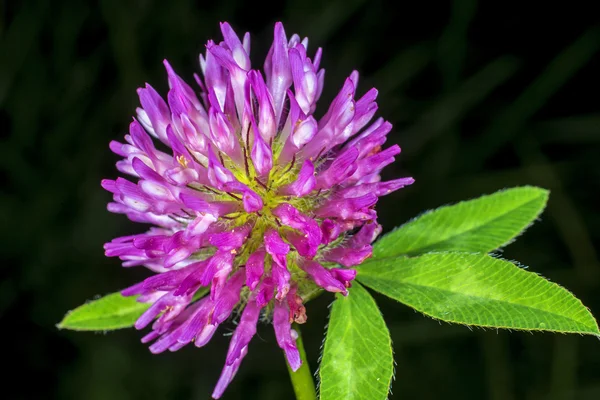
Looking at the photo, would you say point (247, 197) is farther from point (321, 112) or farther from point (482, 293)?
point (321, 112)

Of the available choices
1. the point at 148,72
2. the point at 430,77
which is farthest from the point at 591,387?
the point at 148,72

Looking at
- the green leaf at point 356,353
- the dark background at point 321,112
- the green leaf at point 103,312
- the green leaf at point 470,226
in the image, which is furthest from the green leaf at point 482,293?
the dark background at point 321,112

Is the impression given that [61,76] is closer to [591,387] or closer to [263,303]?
[263,303]

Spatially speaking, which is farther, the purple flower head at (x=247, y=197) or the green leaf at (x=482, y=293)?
the purple flower head at (x=247, y=197)

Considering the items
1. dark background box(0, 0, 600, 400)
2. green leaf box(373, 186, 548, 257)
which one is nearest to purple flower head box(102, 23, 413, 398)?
green leaf box(373, 186, 548, 257)

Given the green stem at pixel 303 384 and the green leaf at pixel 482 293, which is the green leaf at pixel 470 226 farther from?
the green stem at pixel 303 384

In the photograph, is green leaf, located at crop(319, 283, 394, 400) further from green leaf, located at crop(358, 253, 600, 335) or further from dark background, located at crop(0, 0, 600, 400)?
dark background, located at crop(0, 0, 600, 400)
